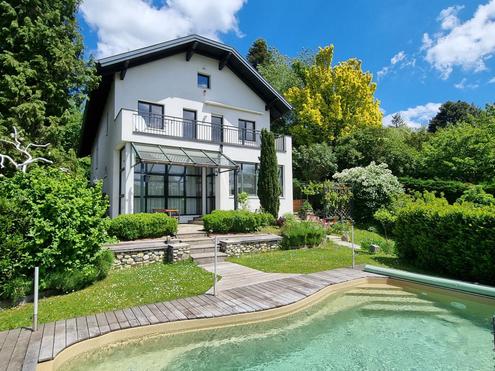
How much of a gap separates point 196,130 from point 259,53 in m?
26.2

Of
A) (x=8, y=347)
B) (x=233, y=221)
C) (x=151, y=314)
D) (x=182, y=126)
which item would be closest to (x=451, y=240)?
(x=233, y=221)

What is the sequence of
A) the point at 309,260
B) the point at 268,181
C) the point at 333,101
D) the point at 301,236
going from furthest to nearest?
the point at 333,101 → the point at 268,181 → the point at 301,236 → the point at 309,260

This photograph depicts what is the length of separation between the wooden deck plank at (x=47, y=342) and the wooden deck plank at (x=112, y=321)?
2.64 ft

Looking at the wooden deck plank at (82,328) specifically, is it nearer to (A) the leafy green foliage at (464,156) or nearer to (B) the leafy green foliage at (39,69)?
(B) the leafy green foliage at (39,69)

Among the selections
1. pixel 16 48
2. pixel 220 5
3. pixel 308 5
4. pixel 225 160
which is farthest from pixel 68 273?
pixel 308 5

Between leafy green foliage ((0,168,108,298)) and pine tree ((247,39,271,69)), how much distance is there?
116ft

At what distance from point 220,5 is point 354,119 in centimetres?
1880

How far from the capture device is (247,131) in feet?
63.0

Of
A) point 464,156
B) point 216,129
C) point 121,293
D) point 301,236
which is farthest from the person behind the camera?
point 464,156

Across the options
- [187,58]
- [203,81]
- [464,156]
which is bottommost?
[464,156]

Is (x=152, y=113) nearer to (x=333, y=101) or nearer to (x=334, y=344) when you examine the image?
(x=334, y=344)

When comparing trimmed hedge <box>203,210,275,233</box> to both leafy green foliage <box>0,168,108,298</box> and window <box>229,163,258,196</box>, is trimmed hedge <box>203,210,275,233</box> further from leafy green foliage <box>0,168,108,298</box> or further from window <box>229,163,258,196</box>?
leafy green foliage <box>0,168,108,298</box>

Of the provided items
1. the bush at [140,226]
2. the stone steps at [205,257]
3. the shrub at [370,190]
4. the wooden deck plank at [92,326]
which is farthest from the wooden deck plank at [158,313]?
the shrub at [370,190]

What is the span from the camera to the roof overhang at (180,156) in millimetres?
13361
